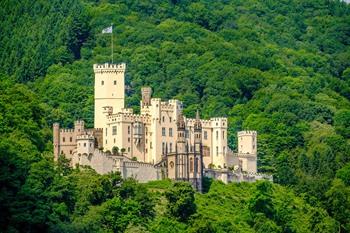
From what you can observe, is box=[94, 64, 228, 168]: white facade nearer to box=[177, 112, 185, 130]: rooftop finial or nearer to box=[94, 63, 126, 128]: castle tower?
box=[94, 63, 126, 128]: castle tower

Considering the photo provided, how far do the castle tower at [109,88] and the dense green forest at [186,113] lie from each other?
5188mm

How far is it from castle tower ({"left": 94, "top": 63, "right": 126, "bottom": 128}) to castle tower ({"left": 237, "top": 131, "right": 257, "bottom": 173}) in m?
12.0

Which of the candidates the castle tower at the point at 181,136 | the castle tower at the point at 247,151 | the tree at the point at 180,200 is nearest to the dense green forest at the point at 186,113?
the tree at the point at 180,200

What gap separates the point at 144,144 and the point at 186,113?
36.5 m

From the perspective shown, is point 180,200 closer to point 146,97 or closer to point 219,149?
point 219,149

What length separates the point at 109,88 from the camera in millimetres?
133000

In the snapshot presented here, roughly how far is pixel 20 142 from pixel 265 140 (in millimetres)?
43238

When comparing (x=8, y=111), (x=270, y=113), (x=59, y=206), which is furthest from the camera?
(x=270, y=113)

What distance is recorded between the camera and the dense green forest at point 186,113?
4476 inches

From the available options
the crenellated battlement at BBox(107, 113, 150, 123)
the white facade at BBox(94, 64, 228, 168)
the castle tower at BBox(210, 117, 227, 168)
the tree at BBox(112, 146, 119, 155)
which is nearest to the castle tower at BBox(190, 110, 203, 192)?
the white facade at BBox(94, 64, 228, 168)

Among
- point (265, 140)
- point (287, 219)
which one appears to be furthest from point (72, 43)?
point (287, 219)

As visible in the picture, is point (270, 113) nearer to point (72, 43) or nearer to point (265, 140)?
point (265, 140)

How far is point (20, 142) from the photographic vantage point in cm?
11538

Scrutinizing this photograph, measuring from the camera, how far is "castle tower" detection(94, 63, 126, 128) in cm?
13200
